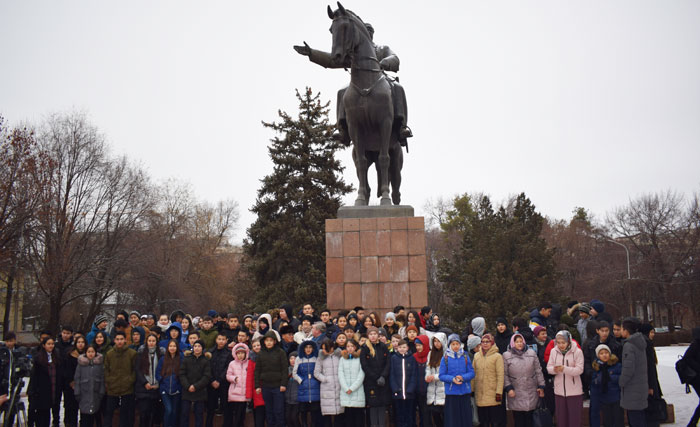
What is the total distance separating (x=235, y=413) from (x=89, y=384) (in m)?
2.00

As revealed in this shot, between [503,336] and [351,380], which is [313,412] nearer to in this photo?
[351,380]

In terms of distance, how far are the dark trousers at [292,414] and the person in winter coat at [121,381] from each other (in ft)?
7.01

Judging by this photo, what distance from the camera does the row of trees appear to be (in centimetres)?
2545

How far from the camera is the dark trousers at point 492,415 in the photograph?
7625 millimetres

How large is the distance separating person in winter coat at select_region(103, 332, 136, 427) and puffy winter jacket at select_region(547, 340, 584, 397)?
18.0 ft

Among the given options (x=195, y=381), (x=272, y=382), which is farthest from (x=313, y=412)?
(x=195, y=381)

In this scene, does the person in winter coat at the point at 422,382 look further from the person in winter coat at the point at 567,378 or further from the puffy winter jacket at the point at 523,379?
the person in winter coat at the point at 567,378

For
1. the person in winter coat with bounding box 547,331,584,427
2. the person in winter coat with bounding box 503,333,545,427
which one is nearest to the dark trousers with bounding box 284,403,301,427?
the person in winter coat with bounding box 503,333,545,427

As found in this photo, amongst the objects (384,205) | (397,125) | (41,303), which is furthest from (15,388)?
(41,303)

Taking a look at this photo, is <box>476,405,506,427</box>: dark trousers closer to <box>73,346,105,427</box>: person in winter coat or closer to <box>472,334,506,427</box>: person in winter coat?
<box>472,334,506,427</box>: person in winter coat

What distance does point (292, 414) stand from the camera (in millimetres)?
8039

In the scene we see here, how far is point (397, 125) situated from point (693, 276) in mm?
33768

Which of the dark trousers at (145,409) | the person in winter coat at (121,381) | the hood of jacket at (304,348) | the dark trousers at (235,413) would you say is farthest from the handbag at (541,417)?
the person in winter coat at (121,381)

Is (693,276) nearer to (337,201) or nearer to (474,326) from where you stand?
(337,201)
